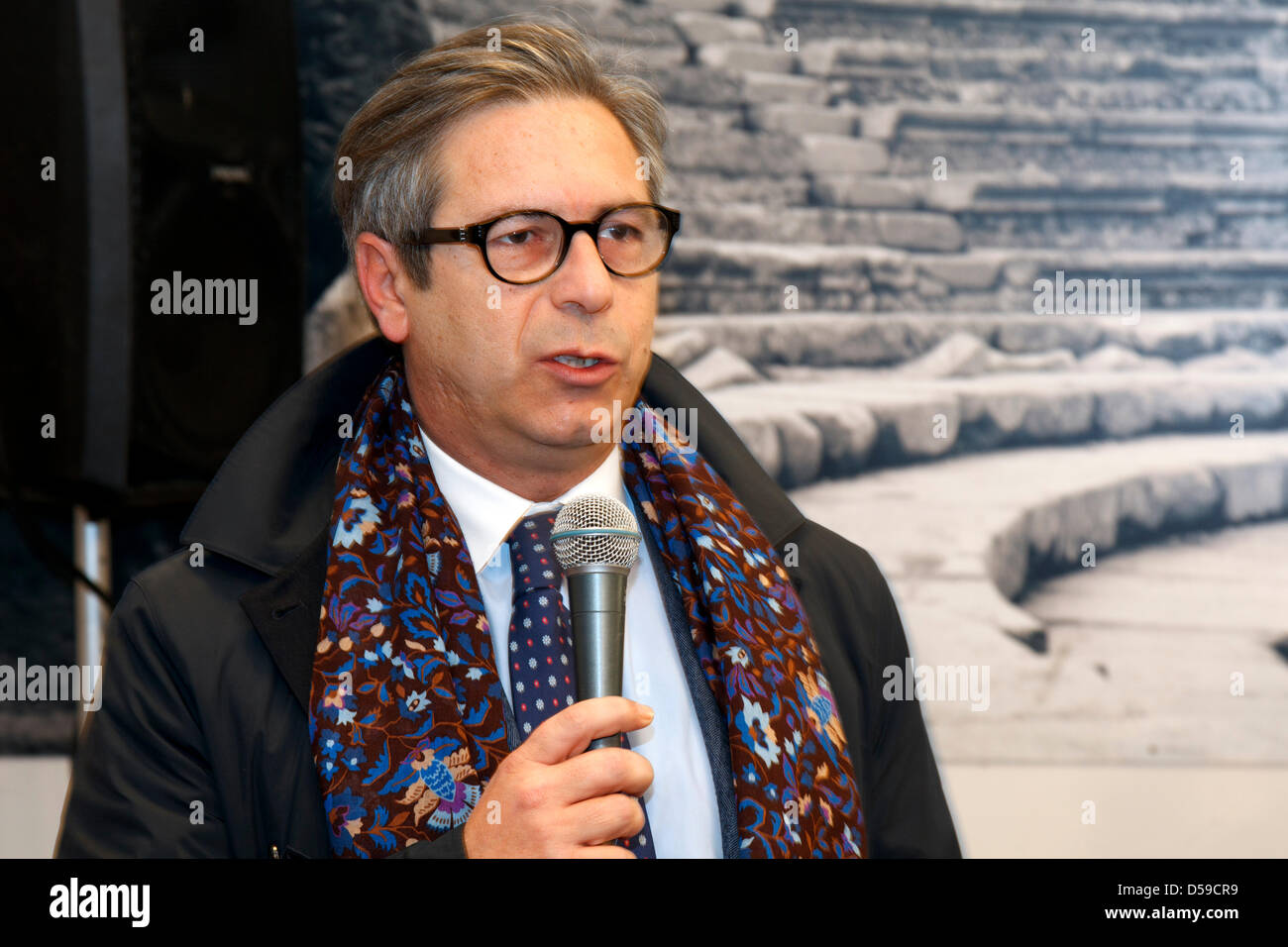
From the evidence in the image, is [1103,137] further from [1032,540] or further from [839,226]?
[1032,540]

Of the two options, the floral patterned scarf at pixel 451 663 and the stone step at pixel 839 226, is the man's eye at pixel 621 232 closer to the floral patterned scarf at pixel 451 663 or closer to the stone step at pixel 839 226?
the floral patterned scarf at pixel 451 663

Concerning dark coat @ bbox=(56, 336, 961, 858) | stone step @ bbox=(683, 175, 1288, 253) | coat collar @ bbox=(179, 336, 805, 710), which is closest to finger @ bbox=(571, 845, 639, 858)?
dark coat @ bbox=(56, 336, 961, 858)

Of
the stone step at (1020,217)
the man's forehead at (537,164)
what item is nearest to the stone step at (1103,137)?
the stone step at (1020,217)

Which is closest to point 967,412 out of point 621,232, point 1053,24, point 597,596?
point 1053,24

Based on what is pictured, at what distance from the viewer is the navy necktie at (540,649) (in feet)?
4.07

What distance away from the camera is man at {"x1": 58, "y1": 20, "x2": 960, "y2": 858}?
1.21 m

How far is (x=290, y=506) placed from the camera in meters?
1.35

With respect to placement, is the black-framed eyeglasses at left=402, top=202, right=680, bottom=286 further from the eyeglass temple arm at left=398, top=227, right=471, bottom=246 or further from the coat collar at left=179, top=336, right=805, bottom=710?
the coat collar at left=179, top=336, right=805, bottom=710

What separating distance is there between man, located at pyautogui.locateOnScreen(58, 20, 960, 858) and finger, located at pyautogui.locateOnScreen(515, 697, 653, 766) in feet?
0.37

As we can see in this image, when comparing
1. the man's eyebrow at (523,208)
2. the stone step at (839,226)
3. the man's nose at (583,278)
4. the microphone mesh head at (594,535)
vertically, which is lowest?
the microphone mesh head at (594,535)

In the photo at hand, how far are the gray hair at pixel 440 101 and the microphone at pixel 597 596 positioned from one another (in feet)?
1.53
